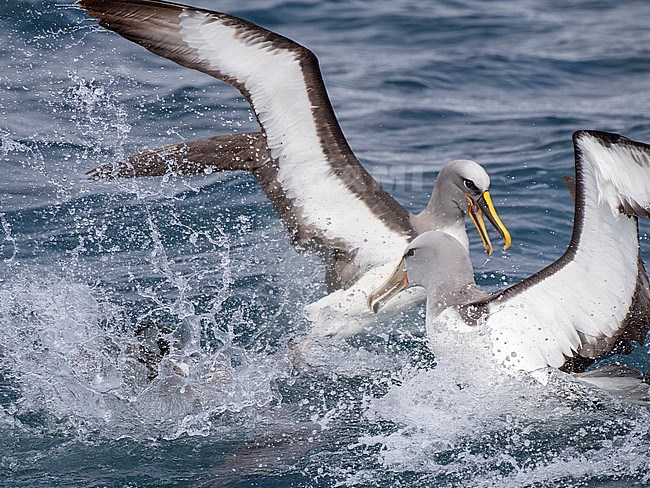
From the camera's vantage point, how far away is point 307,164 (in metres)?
7.22

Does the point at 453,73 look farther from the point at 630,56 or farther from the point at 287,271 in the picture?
the point at 287,271

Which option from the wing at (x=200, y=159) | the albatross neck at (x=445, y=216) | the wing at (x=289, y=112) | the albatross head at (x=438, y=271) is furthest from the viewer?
the wing at (x=200, y=159)

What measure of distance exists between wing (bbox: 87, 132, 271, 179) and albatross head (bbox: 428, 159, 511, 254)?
1.32 m

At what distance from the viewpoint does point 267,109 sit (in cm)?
707

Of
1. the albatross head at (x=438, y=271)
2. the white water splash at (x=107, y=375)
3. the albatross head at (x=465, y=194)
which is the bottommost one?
the white water splash at (x=107, y=375)

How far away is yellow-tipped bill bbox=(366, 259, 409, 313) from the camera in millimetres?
6715

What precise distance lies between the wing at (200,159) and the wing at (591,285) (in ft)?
7.89

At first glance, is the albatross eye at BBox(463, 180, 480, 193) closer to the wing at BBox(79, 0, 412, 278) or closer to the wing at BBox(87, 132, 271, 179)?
the wing at BBox(79, 0, 412, 278)

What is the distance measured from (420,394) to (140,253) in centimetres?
329

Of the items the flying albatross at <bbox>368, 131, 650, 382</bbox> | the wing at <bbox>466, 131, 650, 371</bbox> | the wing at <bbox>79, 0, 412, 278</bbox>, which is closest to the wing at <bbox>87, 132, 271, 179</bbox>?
the wing at <bbox>79, 0, 412, 278</bbox>

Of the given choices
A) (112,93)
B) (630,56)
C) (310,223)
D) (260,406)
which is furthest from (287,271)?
(630,56)

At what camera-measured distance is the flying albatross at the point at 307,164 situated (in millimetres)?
6949

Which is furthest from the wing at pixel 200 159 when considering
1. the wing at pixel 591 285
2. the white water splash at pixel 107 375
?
the wing at pixel 591 285

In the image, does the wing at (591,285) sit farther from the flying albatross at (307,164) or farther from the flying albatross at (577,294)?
the flying albatross at (307,164)
